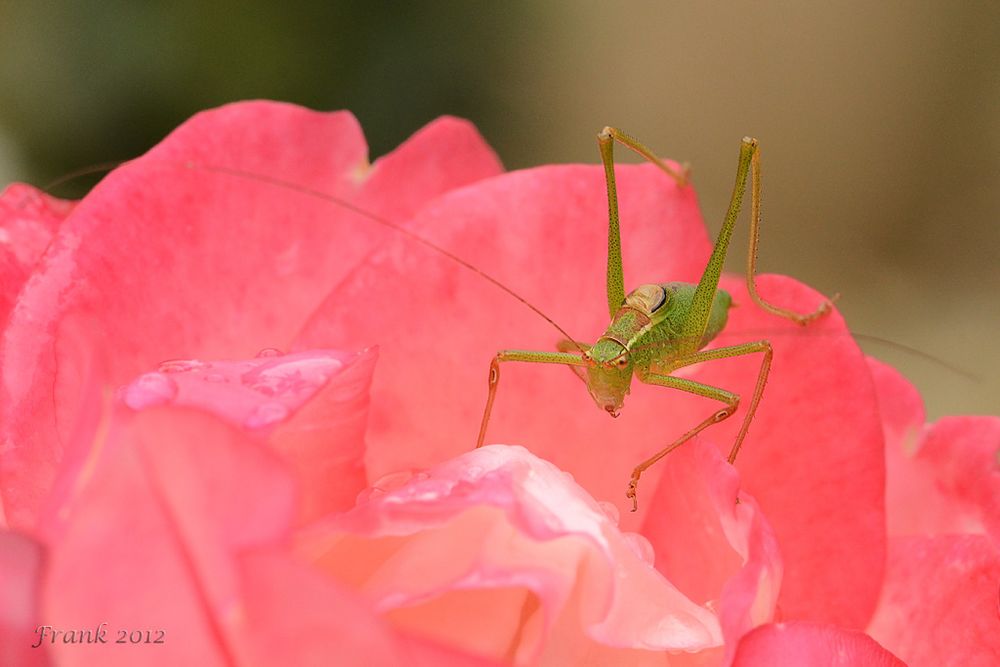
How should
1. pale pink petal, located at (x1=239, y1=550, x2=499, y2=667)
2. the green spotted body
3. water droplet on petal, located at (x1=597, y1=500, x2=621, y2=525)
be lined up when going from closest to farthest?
pale pink petal, located at (x1=239, y1=550, x2=499, y2=667), water droplet on petal, located at (x1=597, y1=500, x2=621, y2=525), the green spotted body

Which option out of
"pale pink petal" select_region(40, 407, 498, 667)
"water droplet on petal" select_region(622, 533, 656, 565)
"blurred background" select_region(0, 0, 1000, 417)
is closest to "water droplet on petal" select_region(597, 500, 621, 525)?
"water droplet on petal" select_region(622, 533, 656, 565)

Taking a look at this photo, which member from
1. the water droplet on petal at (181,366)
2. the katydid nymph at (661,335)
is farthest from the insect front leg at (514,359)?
the water droplet on petal at (181,366)

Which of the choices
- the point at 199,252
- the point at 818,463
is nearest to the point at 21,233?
the point at 199,252

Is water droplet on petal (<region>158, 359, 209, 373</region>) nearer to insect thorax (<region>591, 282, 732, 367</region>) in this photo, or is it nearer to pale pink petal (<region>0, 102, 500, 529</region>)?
pale pink petal (<region>0, 102, 500, 529</region>)

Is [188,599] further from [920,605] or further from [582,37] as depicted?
[582,37]

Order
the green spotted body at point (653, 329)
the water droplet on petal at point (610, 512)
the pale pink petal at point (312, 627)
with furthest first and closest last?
the green spotted body at point (653, 329) < the water droplet on petal at point (610, 512) < the pale pink petal at point (312, 627)

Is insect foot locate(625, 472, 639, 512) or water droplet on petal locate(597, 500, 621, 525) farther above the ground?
water droplet on petal locate(597, 500, 621, 525)

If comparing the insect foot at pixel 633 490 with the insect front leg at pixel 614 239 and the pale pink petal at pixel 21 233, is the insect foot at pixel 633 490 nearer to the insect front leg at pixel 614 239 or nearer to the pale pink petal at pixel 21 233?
the insect front leg at pixel 614 239
